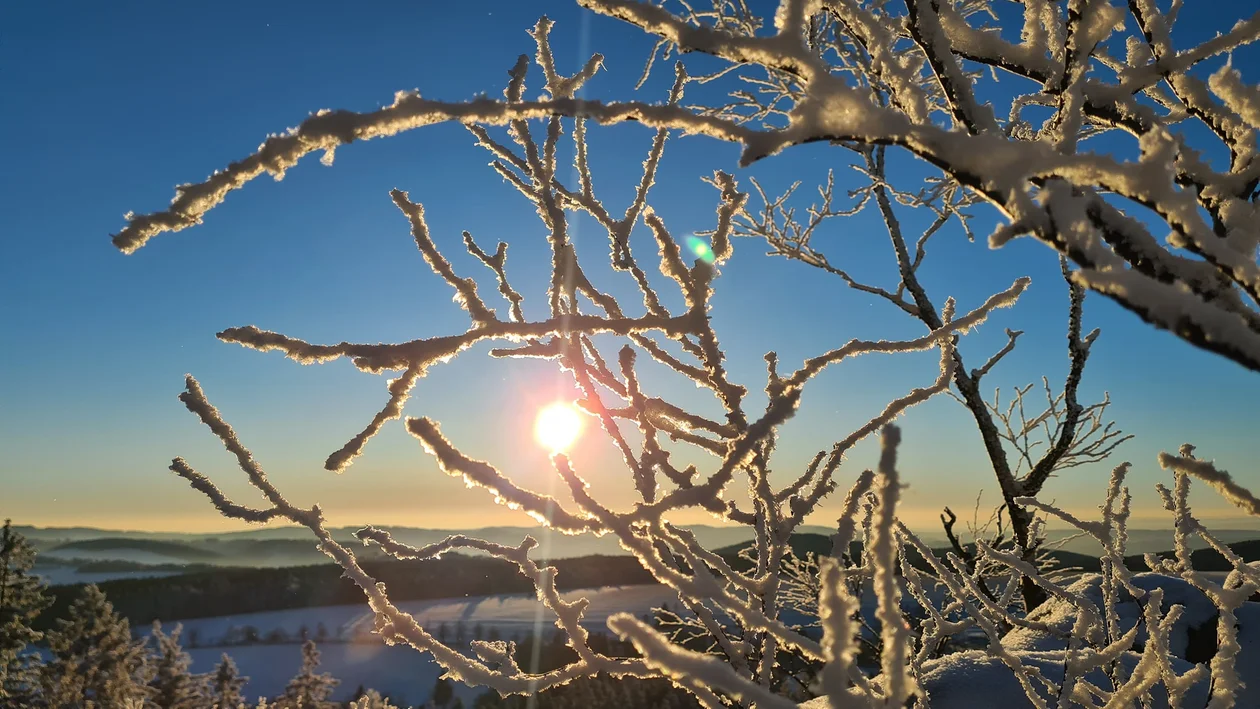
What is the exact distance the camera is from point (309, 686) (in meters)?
12.8

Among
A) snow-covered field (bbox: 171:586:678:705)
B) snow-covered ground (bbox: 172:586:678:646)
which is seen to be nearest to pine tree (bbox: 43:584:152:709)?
snow-covered field (bbox: 171:586:678:705)

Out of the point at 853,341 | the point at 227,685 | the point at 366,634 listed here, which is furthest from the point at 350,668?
the point at 853,341

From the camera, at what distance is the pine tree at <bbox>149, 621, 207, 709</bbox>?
13050mm

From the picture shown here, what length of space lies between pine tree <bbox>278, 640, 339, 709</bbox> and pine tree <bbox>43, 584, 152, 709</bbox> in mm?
2911

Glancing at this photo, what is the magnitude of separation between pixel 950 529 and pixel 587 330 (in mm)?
6363

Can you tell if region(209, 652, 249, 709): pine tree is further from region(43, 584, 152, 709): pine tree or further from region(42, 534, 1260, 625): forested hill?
region(42, 534, 1260, 625): forested hill

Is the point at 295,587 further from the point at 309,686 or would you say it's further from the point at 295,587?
the point at 309,686

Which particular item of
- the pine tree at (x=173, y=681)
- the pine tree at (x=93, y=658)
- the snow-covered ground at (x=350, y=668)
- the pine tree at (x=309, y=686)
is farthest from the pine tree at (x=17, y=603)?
the pine tree at (x=309, y=686)

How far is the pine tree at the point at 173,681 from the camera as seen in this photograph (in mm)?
13050

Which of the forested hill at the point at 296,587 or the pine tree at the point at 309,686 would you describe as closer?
the pine tree at the point at 309,686

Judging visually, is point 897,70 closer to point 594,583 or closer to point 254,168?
point 254,168

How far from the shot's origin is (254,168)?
2.10 ft

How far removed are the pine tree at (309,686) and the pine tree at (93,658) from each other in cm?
291

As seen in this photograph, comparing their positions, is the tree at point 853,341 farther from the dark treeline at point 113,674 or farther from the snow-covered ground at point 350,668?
the snow-covered ground at point 350,668
